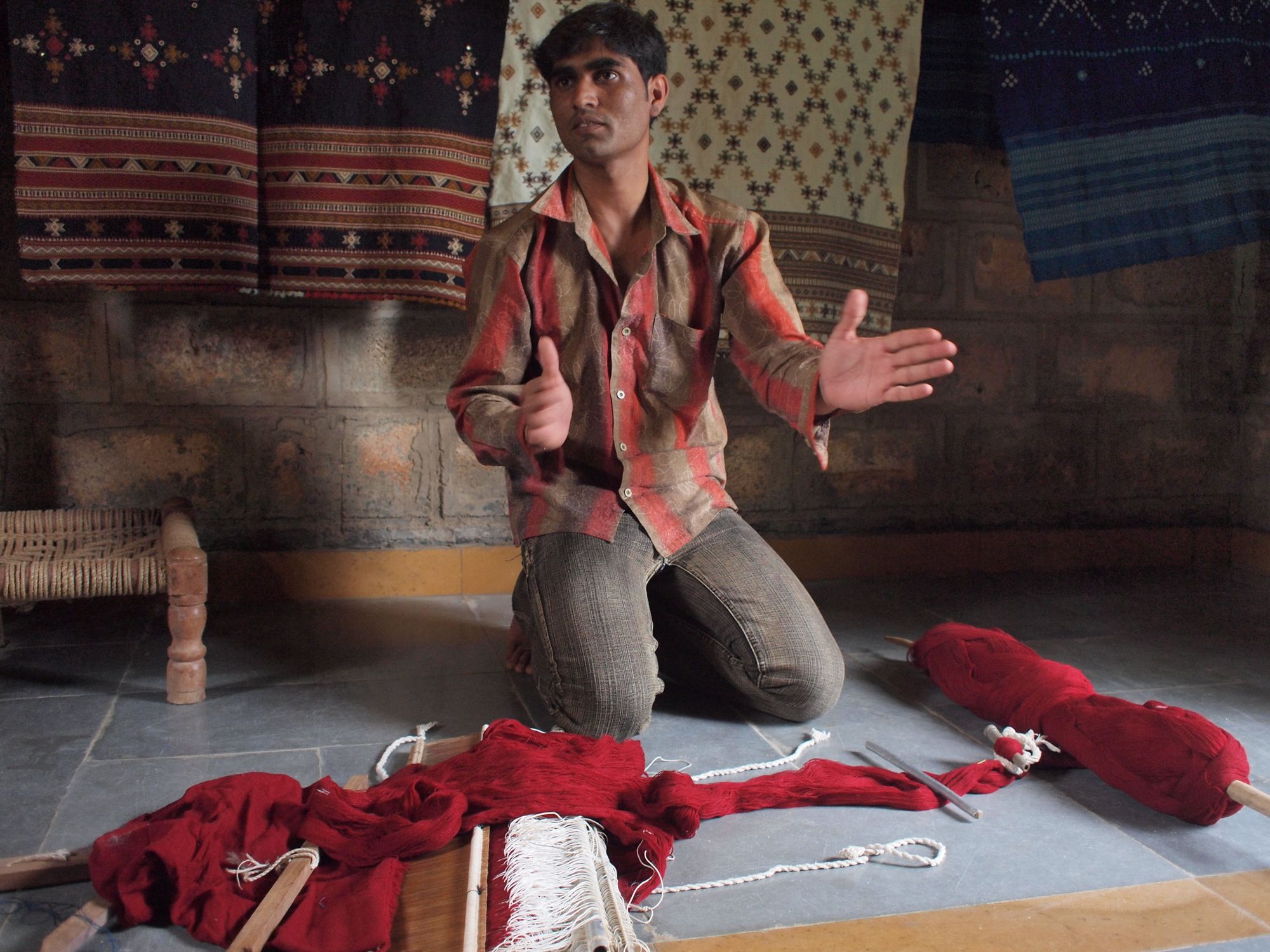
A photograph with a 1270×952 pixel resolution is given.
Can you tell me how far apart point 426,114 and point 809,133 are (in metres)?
1.03

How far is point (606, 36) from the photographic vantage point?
210cm

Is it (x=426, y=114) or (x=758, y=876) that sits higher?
(x=426, y=114)

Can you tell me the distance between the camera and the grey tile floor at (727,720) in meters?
1.54

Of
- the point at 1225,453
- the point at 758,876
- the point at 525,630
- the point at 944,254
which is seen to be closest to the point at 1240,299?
the point at 1225,453

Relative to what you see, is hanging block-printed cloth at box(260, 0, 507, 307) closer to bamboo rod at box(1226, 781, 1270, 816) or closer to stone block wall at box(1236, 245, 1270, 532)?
bamboo rod at box(1226, 781, 1270, 816)

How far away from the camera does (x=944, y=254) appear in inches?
136

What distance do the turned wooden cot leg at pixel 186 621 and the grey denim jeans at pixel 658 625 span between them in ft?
2.16

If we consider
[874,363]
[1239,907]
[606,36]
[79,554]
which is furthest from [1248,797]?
[79,554]

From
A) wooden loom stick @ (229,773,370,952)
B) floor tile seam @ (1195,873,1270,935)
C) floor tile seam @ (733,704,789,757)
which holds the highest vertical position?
wooden loom stick @ (229,773,370,952)

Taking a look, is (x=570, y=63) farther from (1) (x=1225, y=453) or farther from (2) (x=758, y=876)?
(1) (x=1225, y=453)

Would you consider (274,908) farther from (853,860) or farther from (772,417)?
(772,417)

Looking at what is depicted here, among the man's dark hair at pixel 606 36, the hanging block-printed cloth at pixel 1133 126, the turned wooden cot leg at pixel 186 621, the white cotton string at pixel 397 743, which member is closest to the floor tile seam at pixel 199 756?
the white cotton string at pixel 397 743

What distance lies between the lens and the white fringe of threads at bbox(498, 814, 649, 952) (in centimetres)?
122

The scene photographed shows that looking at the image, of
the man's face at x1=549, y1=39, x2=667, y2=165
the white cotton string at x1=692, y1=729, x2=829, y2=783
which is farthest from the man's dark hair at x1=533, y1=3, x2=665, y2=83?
the white cotton string at x1=692, y1=729, x2=829, y2=783
